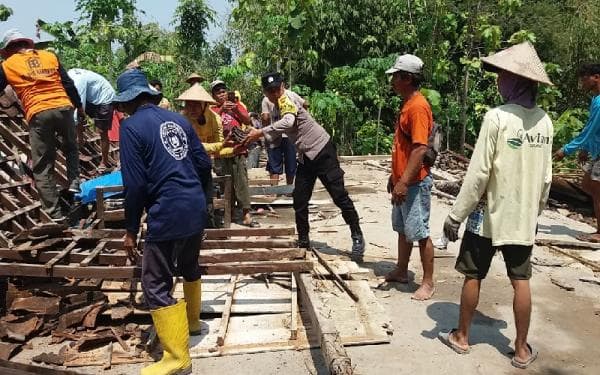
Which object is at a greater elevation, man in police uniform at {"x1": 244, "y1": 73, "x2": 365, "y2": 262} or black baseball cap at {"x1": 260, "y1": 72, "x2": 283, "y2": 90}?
black baseball cap at {"x1": 260, "y1": 72, "x2": 283, "y2": 90}

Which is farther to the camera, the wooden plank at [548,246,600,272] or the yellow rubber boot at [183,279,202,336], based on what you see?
the wooden plank at [548,246,600,272]

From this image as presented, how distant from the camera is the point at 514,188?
3.43 m

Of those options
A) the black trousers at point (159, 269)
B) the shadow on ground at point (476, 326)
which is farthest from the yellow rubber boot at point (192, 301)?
the shadow on ground at point (476, 326)

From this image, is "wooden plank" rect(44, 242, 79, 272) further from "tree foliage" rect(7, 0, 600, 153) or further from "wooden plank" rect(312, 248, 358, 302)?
"tree foliage" rect(7, 0, 600, 153)

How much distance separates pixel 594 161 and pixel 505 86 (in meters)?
3.92

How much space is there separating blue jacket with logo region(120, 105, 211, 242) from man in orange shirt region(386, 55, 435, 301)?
1854 millimetres

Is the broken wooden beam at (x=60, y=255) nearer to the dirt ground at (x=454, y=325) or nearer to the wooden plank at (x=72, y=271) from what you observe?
the wooden plank at (x=72, y=271)

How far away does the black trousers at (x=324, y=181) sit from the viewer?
562 cm

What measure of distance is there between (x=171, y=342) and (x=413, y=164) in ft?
7.65

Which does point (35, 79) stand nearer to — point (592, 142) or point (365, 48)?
point (592, 142)

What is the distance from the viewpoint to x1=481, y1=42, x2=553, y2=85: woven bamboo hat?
3.35m

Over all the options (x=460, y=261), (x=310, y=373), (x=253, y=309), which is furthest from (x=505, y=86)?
(x=253, y=309)

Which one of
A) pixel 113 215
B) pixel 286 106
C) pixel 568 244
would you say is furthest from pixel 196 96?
pixel 568 244

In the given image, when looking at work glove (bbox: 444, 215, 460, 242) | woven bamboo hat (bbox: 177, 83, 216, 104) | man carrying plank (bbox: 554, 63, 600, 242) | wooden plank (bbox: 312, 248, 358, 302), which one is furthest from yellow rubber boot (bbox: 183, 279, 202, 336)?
man carrying plank (bbox: 554, 63, 600, 242)
